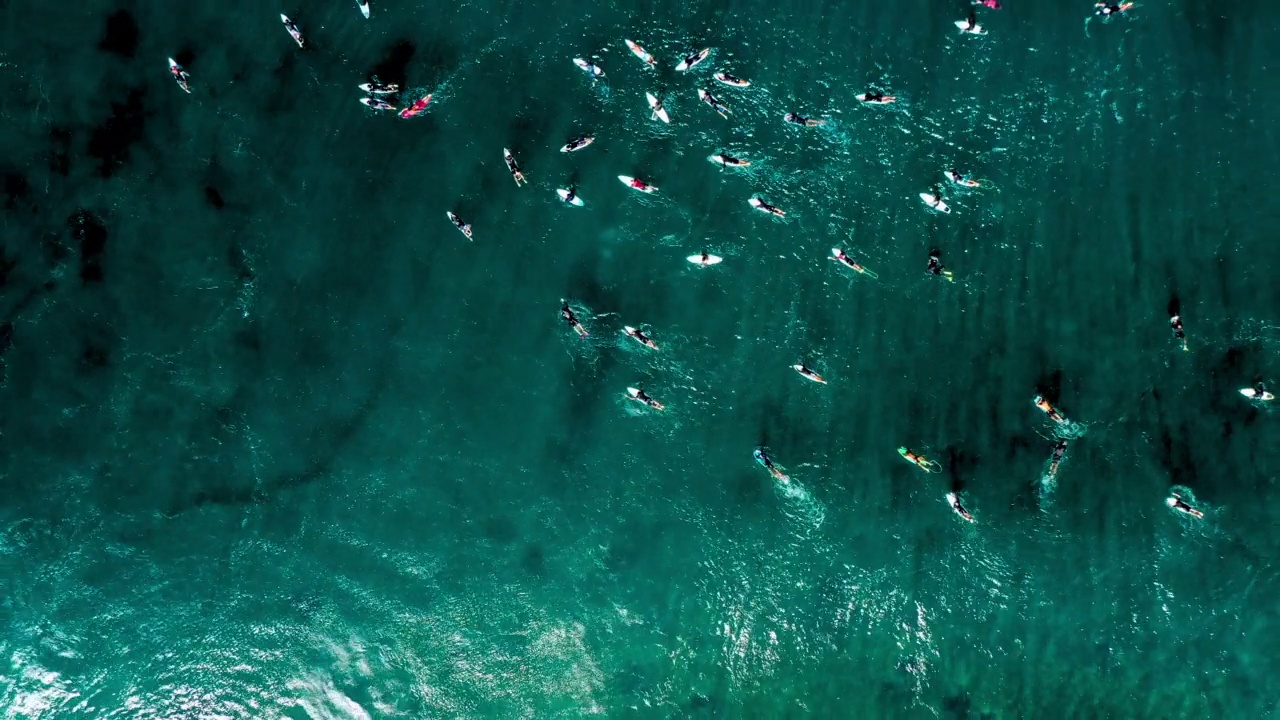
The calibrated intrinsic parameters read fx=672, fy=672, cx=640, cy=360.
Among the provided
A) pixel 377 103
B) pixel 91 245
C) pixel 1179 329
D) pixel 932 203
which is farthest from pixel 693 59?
pixel 91 245

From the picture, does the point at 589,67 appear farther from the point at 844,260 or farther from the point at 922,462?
the point at 922,462

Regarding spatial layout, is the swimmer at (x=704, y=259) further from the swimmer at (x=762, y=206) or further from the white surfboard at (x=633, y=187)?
the white surfboard at (x=633, y=187)

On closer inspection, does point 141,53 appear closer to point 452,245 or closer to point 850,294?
point 452,245

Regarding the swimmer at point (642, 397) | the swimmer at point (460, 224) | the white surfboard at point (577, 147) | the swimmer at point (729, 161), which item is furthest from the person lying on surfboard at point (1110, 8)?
the swimmer at point (460, 224)

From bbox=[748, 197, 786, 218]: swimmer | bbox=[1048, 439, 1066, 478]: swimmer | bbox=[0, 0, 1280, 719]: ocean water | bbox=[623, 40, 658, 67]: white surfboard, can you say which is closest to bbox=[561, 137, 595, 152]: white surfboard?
bbox=[0, 0, 1280, 719]: ocean water

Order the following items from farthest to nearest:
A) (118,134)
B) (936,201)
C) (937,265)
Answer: (118,134), (936,201), (937,265)

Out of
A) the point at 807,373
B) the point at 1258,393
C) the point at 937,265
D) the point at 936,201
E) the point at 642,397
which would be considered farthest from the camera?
the point at 642,397

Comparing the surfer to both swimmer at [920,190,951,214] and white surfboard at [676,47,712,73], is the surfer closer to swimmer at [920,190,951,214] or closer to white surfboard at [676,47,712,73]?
swimmer at [920,190,951,214]
